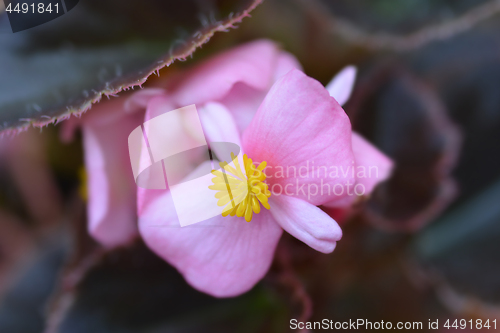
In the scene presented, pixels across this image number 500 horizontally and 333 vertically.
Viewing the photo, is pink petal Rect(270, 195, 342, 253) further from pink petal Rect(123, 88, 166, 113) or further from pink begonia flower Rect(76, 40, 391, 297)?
pink petal Rect(123, 88, 166, 113)

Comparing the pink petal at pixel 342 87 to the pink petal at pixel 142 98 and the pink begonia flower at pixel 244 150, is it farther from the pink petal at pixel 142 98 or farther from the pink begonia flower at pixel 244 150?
the pink petal at pixel 142 98

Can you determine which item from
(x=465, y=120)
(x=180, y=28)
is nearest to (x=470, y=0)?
(x=465, y=120)

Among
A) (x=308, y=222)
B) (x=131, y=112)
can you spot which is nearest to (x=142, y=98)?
(x=131, y=112)

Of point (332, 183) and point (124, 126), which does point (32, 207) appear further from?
point (332, 183)

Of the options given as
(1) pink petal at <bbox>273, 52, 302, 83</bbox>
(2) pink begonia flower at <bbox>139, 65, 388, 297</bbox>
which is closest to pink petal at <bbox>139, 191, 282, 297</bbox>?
(2) pink begonia flower at <bbox>139, 65, 388, 297</bbox>

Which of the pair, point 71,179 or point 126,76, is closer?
point 126,76

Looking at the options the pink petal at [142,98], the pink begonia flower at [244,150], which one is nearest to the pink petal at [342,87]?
the pink begonia flower at [244,150]
